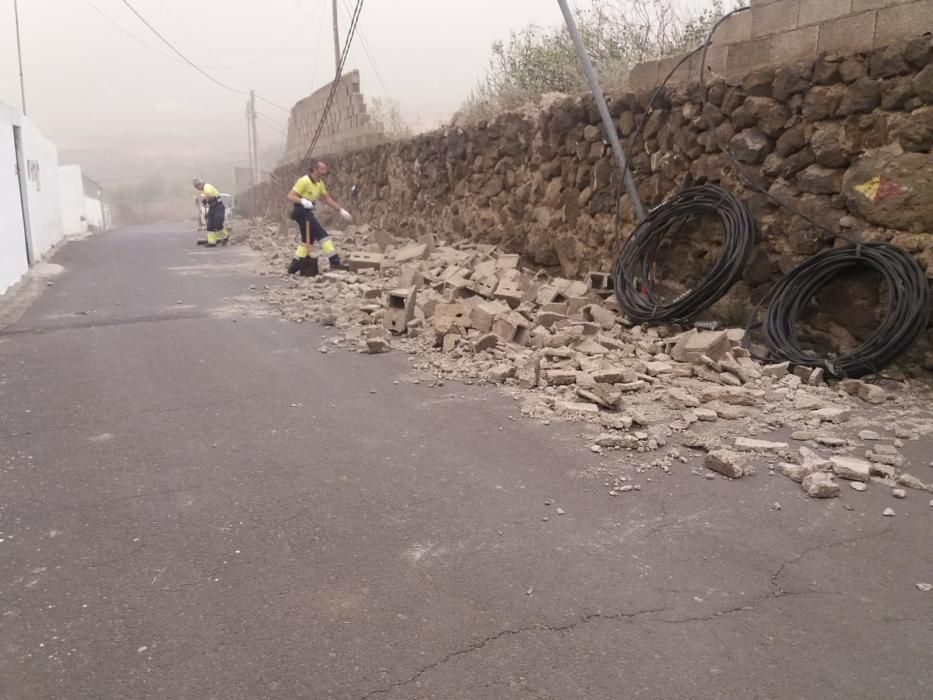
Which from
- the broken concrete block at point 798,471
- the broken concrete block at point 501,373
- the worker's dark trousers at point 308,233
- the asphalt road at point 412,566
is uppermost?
the worker's dark trousers at point 308,233

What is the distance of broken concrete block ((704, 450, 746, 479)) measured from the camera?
3.98 metres

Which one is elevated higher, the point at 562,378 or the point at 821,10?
the point at 821,10

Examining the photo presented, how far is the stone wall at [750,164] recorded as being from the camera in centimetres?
555

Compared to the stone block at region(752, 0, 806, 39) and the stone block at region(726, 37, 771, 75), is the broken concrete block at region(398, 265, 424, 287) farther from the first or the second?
the stone block at region(752, 0, 806, 39)

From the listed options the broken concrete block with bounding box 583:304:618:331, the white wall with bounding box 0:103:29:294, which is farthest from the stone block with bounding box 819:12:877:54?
the white wall with bounding box 0:103:29:294

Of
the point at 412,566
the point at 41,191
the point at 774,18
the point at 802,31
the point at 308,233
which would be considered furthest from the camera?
the point at 41,191

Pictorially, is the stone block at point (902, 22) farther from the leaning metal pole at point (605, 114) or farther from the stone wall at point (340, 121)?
the stone wall at point (340, 121)

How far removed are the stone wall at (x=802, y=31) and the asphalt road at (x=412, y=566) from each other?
153 inches

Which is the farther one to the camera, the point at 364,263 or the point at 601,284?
the point at 364,263

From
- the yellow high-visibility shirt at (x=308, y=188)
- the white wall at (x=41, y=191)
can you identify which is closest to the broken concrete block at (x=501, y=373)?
the yellow high-visibility shirt at (x=308, y=188)

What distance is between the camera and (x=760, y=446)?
432cm

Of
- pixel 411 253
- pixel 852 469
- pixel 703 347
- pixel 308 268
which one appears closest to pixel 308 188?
pixel 308 268

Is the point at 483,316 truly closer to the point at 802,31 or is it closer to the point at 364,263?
the point at 802,31

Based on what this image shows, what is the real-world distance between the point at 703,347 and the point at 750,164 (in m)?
2.12
